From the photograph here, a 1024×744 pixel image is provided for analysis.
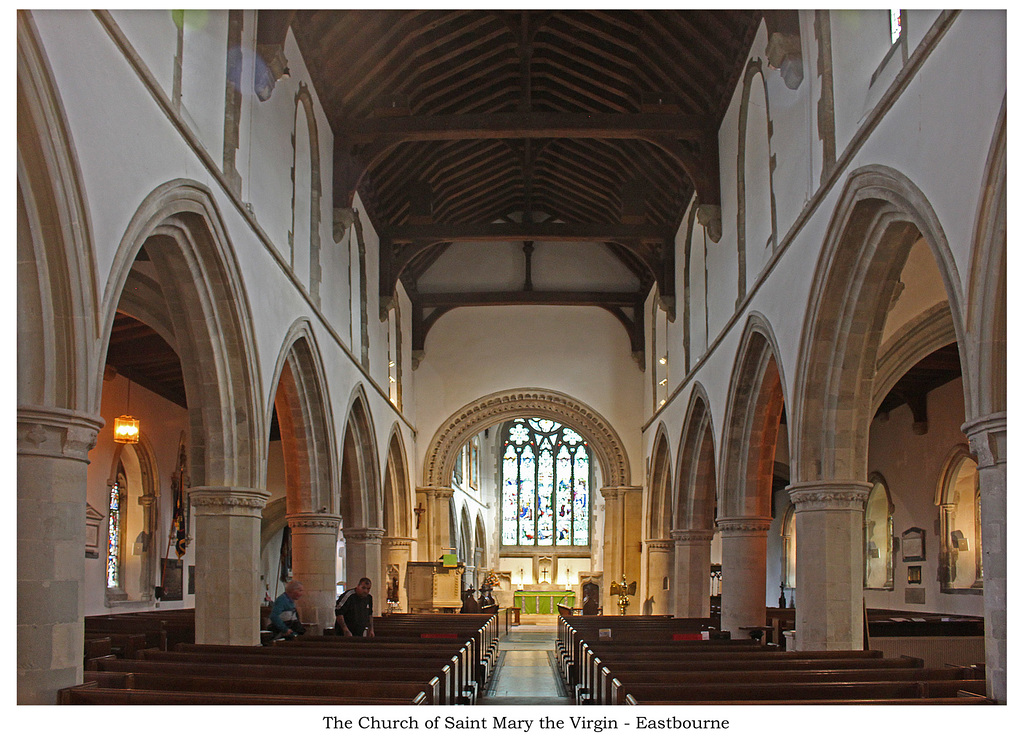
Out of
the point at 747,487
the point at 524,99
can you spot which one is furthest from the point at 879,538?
the point at 524,99

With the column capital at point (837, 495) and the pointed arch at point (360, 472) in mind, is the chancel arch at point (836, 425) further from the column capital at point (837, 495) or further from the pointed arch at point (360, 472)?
the pointed arch at point (360, 472)

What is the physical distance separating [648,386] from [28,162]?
620 inches

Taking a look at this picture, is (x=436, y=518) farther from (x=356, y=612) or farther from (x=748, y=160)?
(x=748, y=160)

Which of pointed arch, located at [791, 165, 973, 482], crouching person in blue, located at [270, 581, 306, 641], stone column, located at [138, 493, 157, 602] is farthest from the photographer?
stone column, located at [138, 493, 157, 602]

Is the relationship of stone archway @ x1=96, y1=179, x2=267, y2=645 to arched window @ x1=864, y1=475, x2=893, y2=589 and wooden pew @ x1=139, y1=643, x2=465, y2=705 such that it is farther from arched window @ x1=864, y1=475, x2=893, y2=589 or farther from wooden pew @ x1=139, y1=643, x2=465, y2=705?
arched window @ x1=864, y1=475, x2=893, y2=589

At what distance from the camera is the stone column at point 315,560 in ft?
39.6

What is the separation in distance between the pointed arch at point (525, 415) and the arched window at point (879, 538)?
16.1 ft

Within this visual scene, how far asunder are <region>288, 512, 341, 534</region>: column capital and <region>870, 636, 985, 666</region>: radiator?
243 inches

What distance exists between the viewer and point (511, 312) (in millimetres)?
20906

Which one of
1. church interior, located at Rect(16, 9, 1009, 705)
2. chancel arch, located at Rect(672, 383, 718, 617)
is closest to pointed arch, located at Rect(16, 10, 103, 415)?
church interior, located at Rect(16, 9, 1009, 705)

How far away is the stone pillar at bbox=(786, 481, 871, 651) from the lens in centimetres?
827

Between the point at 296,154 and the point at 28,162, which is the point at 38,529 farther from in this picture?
the point at 296,154

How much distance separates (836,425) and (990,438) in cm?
348

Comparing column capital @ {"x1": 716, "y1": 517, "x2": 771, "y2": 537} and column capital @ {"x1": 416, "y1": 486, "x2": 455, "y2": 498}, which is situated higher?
column capital @ {"x1": 416, "y1": 486, "x2": 455, "y2": 498}
